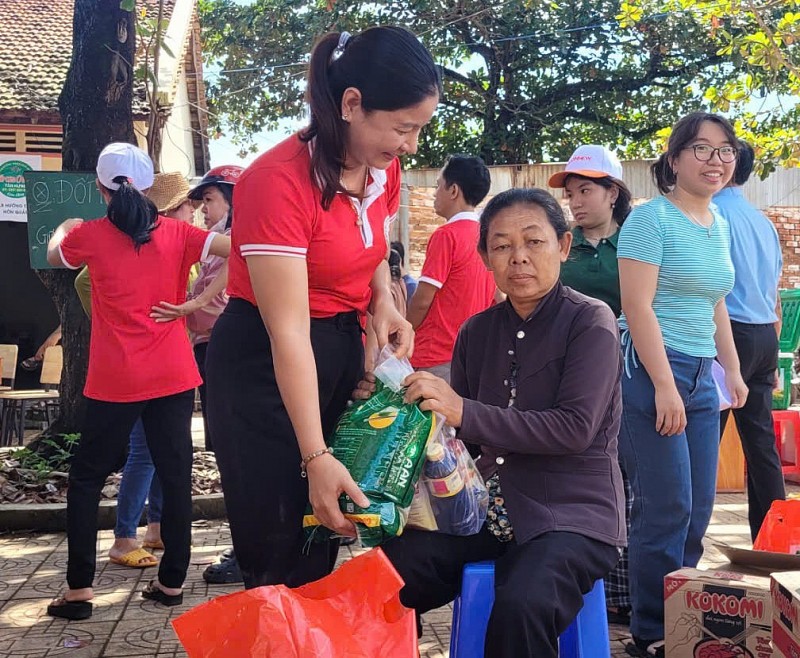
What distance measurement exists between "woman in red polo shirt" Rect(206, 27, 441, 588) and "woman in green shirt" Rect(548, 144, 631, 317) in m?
1.69

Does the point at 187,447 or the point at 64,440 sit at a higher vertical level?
the point at 187,447

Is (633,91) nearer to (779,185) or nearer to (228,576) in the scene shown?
(779,185)

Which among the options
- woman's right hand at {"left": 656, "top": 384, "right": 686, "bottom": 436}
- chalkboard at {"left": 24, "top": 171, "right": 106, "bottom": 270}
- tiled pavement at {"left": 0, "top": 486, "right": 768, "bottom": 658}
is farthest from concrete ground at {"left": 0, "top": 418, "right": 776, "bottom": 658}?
chalkboard at {"left": 24, "top": 171, "right": 106, "bottom": 270}

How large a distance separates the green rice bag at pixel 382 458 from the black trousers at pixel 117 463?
1.93m

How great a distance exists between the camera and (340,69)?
211 cm

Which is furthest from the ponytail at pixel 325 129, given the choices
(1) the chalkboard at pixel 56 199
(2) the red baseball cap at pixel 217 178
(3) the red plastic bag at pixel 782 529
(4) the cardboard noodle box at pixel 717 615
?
(1) the chalkboard at pixel 56 199

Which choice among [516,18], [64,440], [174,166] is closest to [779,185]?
[516,18]

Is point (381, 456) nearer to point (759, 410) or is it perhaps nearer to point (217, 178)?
point (759, 410)

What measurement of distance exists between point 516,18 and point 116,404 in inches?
605

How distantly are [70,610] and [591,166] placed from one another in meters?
2.91

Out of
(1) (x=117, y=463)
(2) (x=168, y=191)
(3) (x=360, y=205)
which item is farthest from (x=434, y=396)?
(2) (x=168, y=191)

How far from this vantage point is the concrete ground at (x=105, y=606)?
11.5ft

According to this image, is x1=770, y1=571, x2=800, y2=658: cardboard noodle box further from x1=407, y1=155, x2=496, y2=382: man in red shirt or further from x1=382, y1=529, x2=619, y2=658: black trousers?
x1=407, y1=155, x2=496, y2=382: man in red shirt

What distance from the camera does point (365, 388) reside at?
90.4 inches
